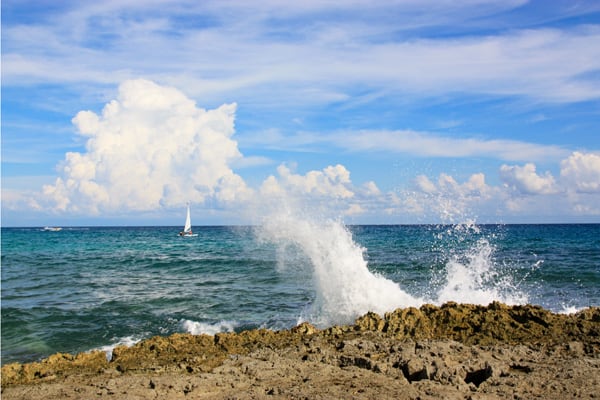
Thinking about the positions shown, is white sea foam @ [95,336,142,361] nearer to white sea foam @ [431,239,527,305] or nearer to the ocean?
the ocean

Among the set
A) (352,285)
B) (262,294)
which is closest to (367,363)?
(352,285)

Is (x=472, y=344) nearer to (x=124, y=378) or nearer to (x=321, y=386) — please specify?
(x=321, y=386)

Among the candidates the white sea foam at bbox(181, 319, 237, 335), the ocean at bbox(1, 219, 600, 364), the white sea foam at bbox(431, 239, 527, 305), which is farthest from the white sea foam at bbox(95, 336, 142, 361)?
the white sea foam at bbox(431, 239, 527, 305)

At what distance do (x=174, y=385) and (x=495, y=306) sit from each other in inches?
214

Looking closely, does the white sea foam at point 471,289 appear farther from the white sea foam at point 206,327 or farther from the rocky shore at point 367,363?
the white sea foam at point 206,327

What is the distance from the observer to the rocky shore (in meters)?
5.41

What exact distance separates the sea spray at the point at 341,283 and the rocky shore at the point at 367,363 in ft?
8.56

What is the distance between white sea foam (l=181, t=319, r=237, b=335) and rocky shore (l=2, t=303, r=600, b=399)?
3344mm

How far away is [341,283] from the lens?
38.0 feet

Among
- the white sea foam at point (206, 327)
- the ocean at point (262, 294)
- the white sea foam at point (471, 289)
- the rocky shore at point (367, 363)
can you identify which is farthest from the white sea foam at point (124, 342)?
the white sea foam at point (471, 289)

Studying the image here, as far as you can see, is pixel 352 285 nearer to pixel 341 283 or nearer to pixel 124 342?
pixel 341 283

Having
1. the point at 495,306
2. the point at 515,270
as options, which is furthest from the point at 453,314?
the point at 515,270

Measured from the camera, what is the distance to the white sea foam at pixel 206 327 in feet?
35.4

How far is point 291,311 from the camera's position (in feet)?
40.6
